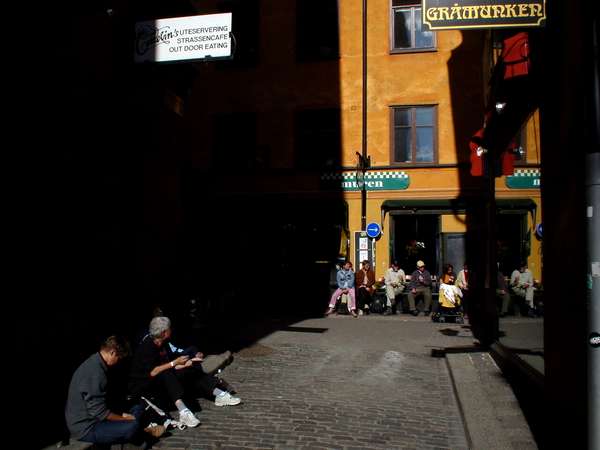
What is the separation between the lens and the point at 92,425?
15.9 ft

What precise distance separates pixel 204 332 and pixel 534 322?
7488 mm

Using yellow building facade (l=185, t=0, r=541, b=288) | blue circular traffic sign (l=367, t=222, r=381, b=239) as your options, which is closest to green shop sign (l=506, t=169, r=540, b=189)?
yellow building facade (l=185, t=0, r=541, b=288)

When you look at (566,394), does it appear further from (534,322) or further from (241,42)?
(241,42)

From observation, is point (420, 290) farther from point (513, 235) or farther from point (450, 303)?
point (513, 235)

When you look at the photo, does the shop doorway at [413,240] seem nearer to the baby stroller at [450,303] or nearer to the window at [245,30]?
the baby stroller at [450,303]

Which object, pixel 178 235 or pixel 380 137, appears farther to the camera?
pixel 380 137

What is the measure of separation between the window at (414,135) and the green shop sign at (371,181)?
570 mm

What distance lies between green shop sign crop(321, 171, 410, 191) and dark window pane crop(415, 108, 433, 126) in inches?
72.4

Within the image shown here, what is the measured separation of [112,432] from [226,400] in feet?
7.23

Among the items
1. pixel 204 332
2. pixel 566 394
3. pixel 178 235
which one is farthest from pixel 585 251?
pixel 204 332

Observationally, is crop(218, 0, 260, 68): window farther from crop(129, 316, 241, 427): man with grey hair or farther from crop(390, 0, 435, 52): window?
crop(129, 316, 241, 427): man with grey hair

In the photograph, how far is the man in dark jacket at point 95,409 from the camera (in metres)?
4.82

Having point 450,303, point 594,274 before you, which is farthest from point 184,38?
point 450,303

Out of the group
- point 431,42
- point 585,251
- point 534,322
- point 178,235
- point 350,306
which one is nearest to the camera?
point 585,251
